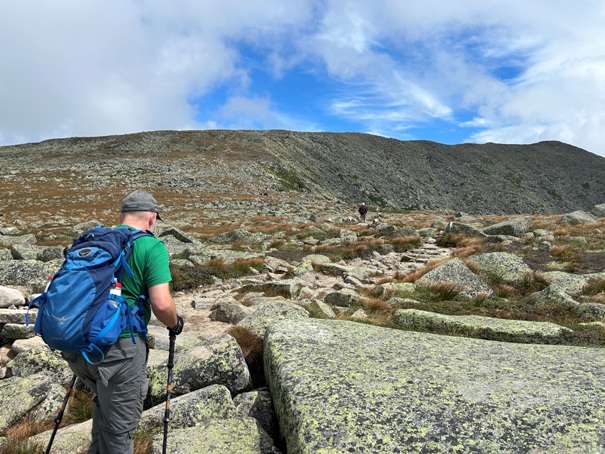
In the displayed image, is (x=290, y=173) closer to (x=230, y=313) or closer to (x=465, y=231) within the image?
(x=465, y=231)

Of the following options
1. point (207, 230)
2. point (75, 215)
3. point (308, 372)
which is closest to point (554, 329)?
point (308, 372)

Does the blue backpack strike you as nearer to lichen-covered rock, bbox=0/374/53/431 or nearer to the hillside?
lichen-covered rock, bbox=0/374/53/431

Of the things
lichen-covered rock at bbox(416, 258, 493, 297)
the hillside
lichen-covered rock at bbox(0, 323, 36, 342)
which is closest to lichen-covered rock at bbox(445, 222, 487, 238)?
lichen-covered rock at bbox(416, 258, 493, 297)

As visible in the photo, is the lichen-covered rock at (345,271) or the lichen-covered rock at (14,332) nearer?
the lichen-covered rock at (14,332)

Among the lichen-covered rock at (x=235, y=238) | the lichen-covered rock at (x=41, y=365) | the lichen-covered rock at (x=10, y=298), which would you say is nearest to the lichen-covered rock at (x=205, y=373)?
the lichen-covered rock at (x=41, y=365)

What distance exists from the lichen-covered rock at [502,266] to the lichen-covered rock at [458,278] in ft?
5.21

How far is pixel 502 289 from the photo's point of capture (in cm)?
1262

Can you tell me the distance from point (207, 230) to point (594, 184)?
141330 mm

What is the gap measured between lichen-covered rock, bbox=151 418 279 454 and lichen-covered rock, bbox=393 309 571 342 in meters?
4.26

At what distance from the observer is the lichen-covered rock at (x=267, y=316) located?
7.27 metres

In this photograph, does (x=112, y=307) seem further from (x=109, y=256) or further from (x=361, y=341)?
(x=361, y=341)

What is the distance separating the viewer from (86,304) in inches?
134

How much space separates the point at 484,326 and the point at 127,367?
6416 millimetres

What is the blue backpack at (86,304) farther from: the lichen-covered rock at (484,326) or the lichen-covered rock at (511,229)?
the lichen-covered rock at (511,229)
